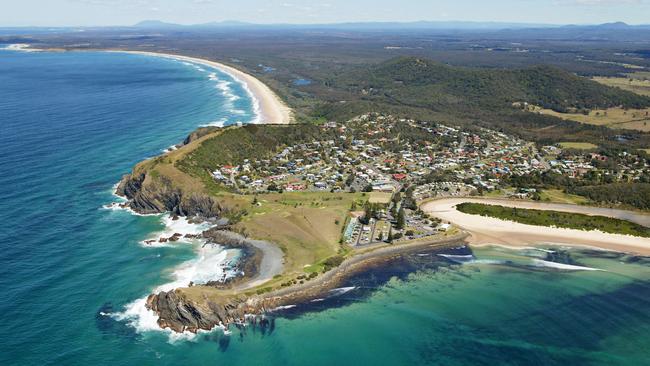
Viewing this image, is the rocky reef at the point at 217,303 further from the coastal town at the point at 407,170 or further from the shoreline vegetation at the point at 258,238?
the coastal town at the point at 407,170

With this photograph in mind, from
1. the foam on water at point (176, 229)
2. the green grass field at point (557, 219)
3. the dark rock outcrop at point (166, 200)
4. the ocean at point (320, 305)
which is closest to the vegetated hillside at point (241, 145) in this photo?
the dark rock outcrop at point (166, 200)

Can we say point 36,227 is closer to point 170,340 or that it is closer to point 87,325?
point 87,325

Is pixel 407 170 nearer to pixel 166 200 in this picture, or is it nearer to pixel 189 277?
pixel 166 200

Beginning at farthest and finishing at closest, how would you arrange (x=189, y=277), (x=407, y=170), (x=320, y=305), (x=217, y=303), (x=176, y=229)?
(x=407, y=170) → (x=176, y=229) → (x=189, y=277) → (x=320, y=305) → (x=217, y=303)

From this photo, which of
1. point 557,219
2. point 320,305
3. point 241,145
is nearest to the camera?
point 320,305

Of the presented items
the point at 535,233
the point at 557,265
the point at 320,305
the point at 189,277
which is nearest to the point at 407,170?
the point at 535,233

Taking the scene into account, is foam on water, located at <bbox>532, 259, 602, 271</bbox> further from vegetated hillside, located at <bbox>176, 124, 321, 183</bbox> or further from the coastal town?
vegetated hillside, located at <bbox>176, 124, 321, 183</bbox>
